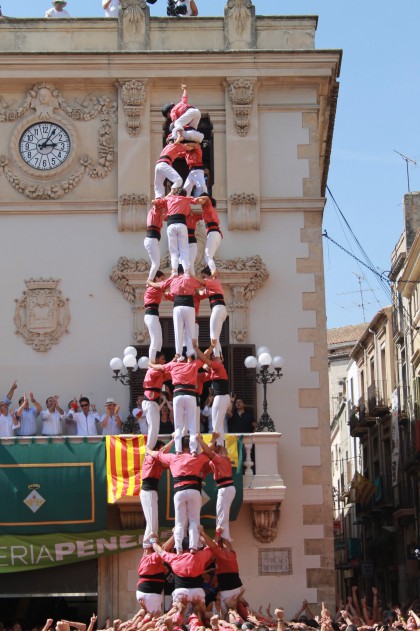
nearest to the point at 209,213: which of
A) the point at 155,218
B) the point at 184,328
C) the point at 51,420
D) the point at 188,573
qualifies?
the point at 155,218

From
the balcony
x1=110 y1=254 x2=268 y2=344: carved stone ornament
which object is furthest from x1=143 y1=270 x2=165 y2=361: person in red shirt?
the balcony

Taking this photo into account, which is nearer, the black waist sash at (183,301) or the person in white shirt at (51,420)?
the black waist sash at (183,301)

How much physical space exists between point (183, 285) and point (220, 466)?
266 cm

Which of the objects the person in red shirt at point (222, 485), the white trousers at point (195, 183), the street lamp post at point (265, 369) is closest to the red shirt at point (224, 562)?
the person in red shirt at point (222, 485)

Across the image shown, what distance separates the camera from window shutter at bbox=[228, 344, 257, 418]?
25234 millimetres

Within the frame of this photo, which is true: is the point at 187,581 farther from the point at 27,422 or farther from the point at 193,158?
the point at 27,422

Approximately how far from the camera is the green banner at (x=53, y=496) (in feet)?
77.6

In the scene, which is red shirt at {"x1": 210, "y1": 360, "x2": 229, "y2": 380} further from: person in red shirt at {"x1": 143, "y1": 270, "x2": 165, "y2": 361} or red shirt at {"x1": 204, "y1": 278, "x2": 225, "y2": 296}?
red shirt at {"x1": 204, "y1": 278, "x2": 225, "y2": 296}

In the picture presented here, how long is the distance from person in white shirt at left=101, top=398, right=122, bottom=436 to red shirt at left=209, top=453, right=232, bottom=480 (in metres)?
6.07

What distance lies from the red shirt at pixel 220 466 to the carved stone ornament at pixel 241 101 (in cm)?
969

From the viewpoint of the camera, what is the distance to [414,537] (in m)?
37.7

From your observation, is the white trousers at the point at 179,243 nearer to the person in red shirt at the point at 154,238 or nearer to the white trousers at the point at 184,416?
the person in red shirt at the point at 154,238

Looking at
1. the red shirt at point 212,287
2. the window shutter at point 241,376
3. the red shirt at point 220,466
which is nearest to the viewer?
the red shirt at point 220,466

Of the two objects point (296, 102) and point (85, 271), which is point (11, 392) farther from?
point (296, 102)
